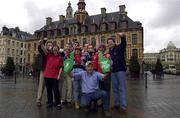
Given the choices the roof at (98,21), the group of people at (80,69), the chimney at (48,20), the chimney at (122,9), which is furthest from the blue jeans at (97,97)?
the chimney at (48,20)

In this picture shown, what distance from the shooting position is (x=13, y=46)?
81.7 m

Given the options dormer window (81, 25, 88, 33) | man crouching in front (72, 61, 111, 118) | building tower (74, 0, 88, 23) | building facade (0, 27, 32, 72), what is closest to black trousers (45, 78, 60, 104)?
man crouching in front (72, 61, 111, 118)

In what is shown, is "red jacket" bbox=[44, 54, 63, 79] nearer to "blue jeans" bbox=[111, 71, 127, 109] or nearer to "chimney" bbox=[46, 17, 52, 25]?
"blue jeans" bbox=[111, 71, 127, 109]

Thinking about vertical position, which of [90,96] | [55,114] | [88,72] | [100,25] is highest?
[100,25]

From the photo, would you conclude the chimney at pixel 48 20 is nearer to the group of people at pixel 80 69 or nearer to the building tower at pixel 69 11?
the building tower at pixel 69 11

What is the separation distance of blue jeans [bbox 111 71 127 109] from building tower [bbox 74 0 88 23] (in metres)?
55.8

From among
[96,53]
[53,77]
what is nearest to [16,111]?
[53,77]

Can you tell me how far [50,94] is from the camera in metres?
8.34

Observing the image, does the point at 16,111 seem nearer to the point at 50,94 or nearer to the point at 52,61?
the point at 50,94

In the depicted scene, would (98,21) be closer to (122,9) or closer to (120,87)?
(122,9)

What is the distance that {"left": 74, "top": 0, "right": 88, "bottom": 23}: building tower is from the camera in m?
63.1

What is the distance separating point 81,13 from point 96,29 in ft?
21.0

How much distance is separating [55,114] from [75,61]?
2003 mm

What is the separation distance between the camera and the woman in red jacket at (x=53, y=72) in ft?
26.6
